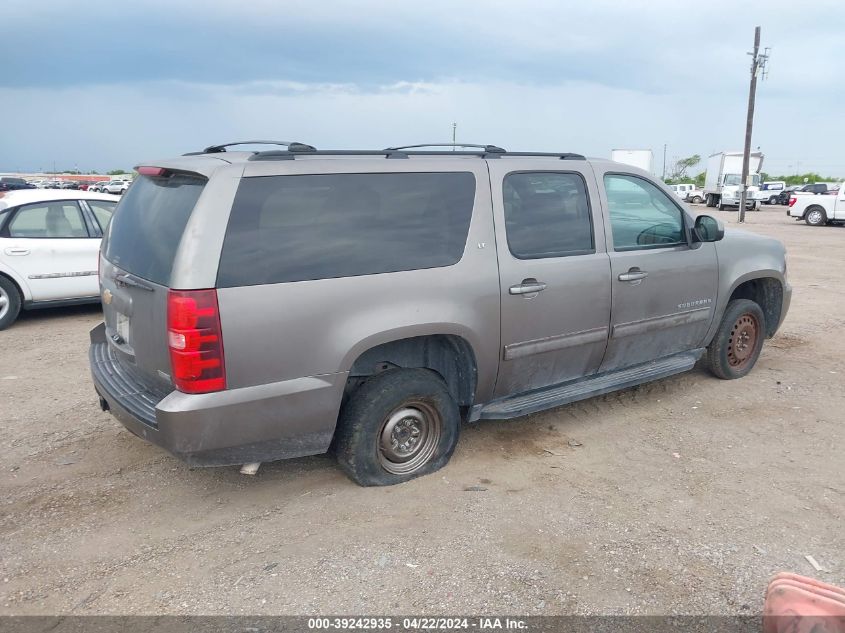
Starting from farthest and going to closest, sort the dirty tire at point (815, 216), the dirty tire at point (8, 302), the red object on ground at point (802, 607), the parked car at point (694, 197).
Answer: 1. the parked car at point (694, 197)
2. the dirty tire at point (815, 216)
3. the dirty tire at point (8, 302)
4. the red object on ground at point (802, 607)

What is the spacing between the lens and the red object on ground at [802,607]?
226cm

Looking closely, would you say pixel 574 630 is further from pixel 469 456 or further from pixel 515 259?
pixel 515 259

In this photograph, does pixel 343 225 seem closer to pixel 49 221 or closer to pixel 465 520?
pixel 465 520

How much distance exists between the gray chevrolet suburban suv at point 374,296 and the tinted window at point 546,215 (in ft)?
0.04

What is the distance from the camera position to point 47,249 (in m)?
7.76

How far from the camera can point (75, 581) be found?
2.98 metres

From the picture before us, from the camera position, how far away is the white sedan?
764cm

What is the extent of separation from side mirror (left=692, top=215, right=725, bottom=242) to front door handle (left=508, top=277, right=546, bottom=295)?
5.40ft

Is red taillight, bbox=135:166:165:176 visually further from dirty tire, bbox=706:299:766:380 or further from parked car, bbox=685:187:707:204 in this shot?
parked car, bbox=685:187:707:204

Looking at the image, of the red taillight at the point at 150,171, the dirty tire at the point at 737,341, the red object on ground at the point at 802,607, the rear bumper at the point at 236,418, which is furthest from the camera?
the dirty tire at the point at 737,341

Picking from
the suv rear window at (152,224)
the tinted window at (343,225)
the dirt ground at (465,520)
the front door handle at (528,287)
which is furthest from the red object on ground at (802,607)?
the suv rear window at (152,224)

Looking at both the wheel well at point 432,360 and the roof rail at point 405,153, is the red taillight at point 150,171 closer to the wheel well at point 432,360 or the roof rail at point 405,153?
the roof rail at point 405,153

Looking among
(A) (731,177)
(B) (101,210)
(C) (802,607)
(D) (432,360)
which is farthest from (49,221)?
(A) (731,177)

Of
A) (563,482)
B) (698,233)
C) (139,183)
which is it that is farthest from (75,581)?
(698,233)
